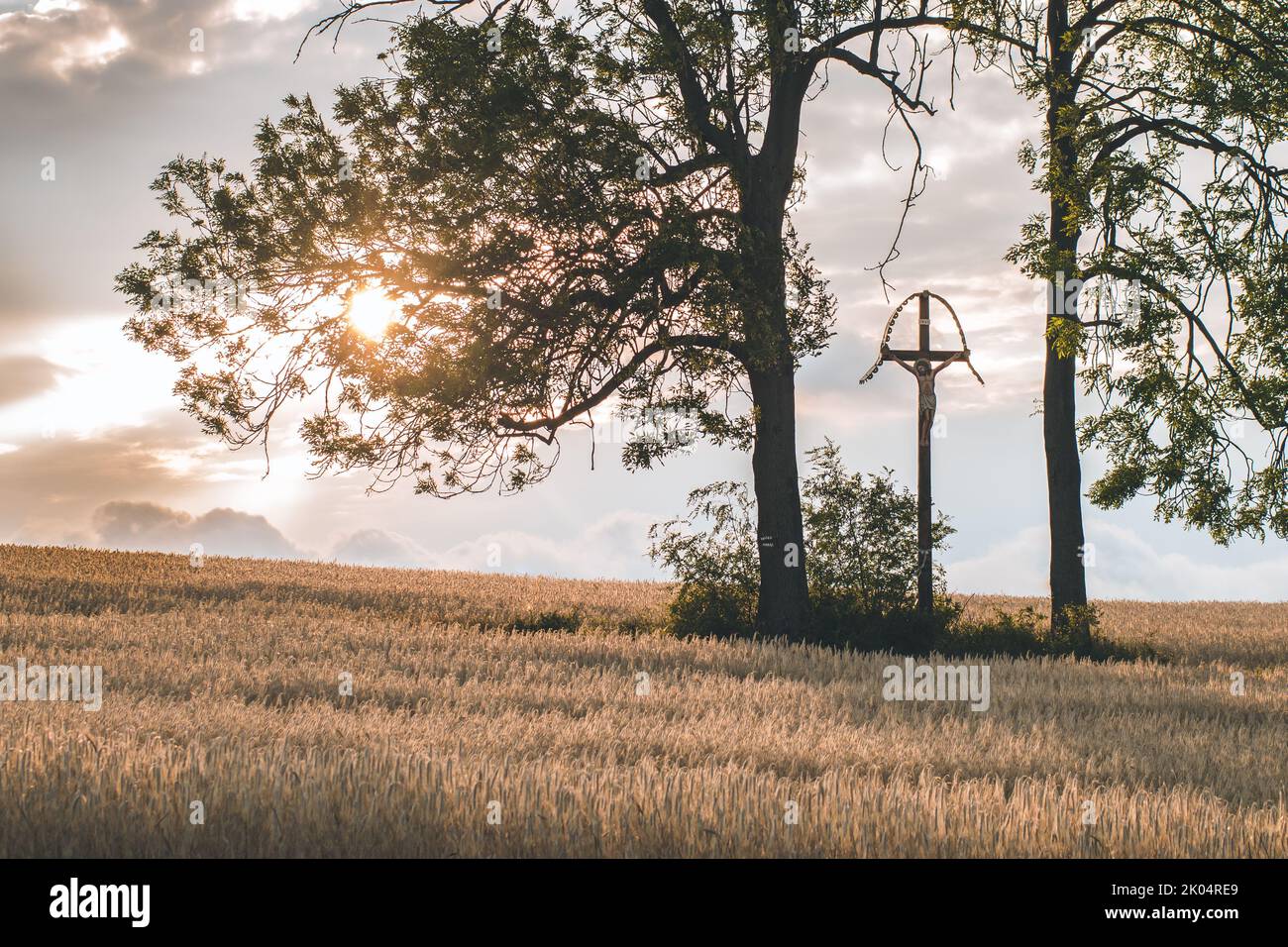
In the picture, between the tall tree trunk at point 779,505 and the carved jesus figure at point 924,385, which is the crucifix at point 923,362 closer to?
the carved jesus figure at point 924,385

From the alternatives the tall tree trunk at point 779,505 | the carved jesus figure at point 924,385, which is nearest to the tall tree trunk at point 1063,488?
the carved jesus figure at point 924,385

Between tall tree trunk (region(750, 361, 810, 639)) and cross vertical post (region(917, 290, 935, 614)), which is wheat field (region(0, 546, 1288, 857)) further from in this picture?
cross vertical post (region(917, 290, 935, 614))

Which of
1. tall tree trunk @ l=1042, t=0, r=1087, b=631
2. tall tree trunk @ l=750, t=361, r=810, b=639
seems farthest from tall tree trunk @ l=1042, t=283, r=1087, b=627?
tall tree trunk @ l=750, t=361, r=810, b=639

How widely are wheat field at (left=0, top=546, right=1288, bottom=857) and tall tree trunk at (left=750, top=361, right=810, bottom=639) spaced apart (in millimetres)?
1986

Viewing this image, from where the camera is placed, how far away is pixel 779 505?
63.3 ft

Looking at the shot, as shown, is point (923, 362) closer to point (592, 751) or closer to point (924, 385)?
point (924, 385)

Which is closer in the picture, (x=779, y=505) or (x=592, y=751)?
(x=592, y=751)

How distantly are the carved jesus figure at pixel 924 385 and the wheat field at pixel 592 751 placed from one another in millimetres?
5614

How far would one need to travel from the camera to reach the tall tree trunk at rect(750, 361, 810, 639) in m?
19.3

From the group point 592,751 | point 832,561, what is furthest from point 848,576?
point 592,751

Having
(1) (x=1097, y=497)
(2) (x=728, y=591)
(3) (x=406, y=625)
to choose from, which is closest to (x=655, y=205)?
(2) (x=728, y=591)

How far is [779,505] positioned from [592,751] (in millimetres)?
10621
